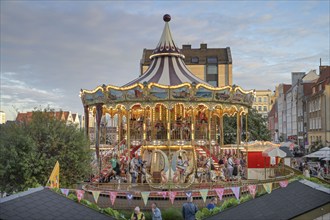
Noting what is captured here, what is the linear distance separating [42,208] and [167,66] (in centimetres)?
1965

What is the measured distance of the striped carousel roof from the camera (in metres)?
26.1

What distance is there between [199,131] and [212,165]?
18.1 ft

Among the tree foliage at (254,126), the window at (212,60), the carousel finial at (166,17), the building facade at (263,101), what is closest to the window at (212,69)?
the window at (212,60)

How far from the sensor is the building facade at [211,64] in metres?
62.5

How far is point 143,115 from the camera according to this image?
29500 millimetres

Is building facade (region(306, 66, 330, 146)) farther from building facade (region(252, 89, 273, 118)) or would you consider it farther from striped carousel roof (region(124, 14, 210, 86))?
building facade (region(252, 89, 273, 118))

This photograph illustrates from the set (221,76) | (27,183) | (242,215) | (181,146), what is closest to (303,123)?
(221,76)

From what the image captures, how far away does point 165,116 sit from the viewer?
91.4 ft

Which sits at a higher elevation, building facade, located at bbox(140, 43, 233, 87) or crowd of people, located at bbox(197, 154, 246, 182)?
building facade, located at bbox(140, 43, 233, 87)

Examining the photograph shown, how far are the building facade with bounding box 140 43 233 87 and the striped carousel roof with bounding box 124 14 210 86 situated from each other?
111ft

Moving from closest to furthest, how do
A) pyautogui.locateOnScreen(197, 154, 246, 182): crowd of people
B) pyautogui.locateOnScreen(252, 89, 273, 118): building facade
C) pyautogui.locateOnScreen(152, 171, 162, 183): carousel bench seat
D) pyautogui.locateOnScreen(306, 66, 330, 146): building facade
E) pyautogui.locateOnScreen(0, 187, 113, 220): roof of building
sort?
A: pyautogui.locateOnScreen(0, 187, 113, 220): roof of building, pyautogui.locateOnScreen(152, 171, 162, 183): carousel bench seat, pyautogui.locateOnScreen(197, 154, 246, 182): crowd of people, pyautogui.locateOnScreen(306, 66, 330, 146): building facade, pyautogui.locateOnScreen(252, 89, 273, 118): building facade

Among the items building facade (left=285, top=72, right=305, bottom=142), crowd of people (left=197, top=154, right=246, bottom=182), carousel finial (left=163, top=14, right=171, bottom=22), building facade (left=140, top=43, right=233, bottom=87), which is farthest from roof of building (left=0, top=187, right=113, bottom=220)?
building facade (left=285, top=72, right=305, bottom=142)

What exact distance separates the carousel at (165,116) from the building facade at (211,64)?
108ft

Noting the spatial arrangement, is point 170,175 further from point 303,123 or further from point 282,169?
point 303,123
